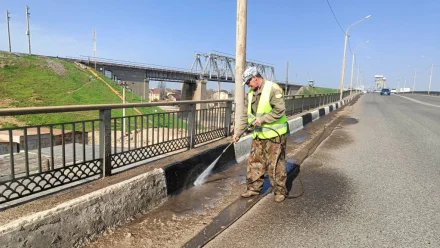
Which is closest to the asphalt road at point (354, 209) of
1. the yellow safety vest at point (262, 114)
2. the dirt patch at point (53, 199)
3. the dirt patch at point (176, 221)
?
the dirt patch at point (176, 221)

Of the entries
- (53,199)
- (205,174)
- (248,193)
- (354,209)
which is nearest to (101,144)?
(53,199)

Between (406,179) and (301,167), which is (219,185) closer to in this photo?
(301,167)

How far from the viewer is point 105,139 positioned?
396 centimetres

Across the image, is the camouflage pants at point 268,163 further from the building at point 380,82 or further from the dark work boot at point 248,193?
the building at point 380,82

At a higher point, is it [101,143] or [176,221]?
[101,143]

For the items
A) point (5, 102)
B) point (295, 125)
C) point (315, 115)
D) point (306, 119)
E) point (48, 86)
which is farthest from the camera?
point (48, 86)

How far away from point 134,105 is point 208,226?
220 cm

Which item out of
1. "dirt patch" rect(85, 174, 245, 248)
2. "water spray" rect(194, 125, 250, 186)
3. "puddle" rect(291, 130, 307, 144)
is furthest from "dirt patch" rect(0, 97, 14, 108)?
"dirt patch" rect(85, 174, 245, 248)

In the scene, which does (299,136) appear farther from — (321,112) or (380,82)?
(380,82)

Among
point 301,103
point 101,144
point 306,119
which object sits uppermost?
point 301,103

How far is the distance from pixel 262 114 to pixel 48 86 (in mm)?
33030

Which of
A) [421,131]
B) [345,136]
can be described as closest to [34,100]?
[345,136]

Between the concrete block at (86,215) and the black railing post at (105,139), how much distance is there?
2.88 ft

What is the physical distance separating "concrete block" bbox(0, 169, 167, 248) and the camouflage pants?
4.04 ft
